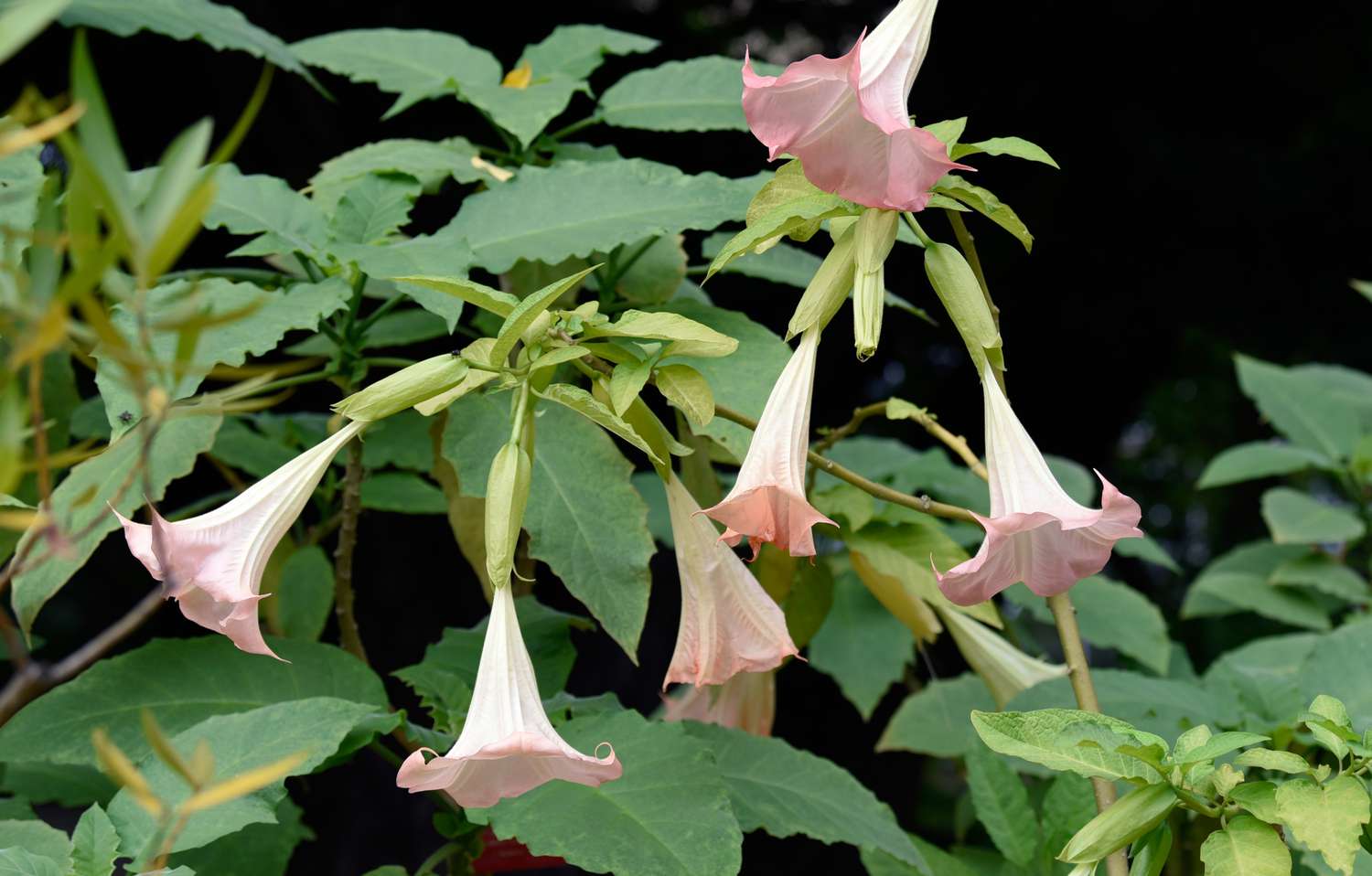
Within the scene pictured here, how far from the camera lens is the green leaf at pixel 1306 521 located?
1.33m

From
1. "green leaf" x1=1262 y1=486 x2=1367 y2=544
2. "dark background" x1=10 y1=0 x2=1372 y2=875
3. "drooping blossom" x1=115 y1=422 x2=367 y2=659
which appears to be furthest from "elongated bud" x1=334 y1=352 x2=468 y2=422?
"dark background" x1=10 y1=0 x2=1372 y2=875

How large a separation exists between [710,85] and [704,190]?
22 cm

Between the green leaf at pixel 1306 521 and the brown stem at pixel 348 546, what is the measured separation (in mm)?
963

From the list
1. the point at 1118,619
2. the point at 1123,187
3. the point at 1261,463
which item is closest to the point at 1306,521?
the point at 1261,463

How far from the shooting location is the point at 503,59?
2.09 metres

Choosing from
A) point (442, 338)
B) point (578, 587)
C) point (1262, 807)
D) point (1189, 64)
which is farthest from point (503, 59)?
point (1262, 807)

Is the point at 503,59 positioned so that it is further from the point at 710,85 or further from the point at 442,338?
the point at 710,85

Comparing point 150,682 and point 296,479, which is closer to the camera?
point 296,479

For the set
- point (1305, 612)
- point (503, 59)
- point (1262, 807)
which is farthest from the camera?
point (503, 59)

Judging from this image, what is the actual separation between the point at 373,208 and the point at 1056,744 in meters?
0.53

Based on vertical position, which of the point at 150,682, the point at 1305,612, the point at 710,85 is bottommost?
the point at 1305,612

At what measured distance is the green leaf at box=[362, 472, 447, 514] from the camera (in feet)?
3.23

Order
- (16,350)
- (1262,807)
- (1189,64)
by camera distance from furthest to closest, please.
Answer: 1. (1189,64)
2. (1262,807)
3. (16,350)

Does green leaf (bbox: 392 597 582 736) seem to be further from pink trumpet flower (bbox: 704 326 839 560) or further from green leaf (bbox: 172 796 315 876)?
pink trumpet flower (bbox: 704 326 839 560)
